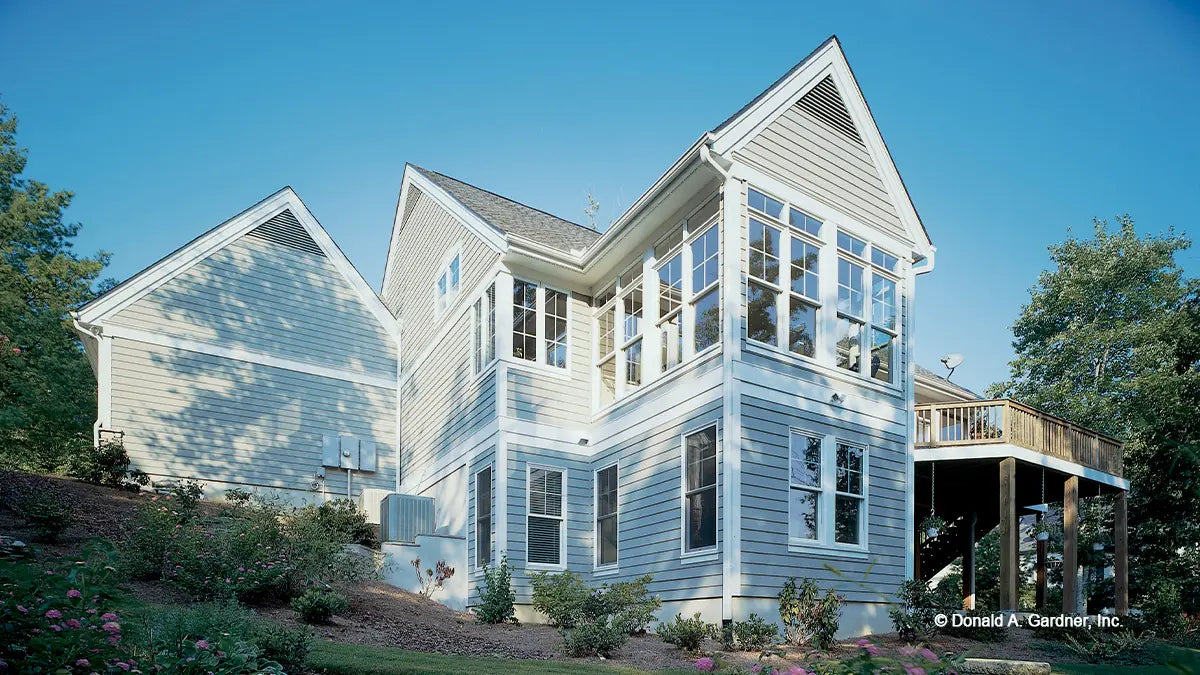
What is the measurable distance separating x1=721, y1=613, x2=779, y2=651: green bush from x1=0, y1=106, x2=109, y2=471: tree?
16.2 meters

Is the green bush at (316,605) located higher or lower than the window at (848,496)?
lower

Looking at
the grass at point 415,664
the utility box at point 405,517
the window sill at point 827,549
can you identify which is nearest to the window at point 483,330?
the utility box at point 405,517

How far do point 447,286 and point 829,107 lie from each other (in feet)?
27.5

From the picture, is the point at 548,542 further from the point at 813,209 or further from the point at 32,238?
the point at 32,238

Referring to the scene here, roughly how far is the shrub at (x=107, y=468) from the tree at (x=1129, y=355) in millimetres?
22254

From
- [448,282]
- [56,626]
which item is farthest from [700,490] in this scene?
[448,282]

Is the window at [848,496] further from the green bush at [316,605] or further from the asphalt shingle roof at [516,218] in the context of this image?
the green bush at [316,605]

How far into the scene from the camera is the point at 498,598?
12156 mm

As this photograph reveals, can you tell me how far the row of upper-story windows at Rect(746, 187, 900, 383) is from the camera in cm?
1158

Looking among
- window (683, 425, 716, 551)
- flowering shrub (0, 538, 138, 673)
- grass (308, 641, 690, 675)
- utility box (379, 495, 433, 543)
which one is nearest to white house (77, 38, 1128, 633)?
window (683, 425, 716, 551)

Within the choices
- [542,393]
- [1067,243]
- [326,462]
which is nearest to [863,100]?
[542,393]

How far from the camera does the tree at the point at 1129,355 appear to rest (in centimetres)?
2030

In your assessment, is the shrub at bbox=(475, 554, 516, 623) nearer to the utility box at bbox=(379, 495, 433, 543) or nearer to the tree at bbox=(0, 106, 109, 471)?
the utility box at bbox=(379, 495, 433, 543)

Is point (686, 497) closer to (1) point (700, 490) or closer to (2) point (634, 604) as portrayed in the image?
(1) point (700, 490)
